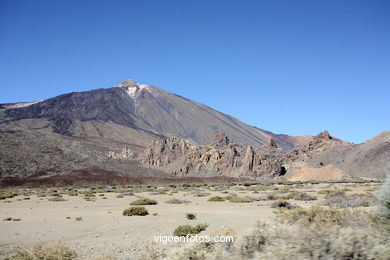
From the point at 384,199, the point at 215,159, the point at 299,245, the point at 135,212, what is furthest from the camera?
the point at 215,159

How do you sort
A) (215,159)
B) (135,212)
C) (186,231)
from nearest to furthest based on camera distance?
(186,231)
(135,212)
(215,159)

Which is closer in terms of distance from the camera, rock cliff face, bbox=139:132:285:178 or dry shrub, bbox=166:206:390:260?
dry shrub, bbox=166:206:390:260

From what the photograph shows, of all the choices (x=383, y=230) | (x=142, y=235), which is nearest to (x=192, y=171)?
(x=142, y=235)

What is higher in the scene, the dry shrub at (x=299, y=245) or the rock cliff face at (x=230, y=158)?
the rock cliff face at (x=230, y=158)

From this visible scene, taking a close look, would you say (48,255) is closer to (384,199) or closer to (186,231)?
(186,231)

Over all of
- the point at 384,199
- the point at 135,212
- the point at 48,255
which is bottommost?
the point at 135,212

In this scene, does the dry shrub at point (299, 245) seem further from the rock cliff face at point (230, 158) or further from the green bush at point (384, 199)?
the rock cliff face at point (230, 158)

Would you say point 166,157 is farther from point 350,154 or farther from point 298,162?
point 350,154

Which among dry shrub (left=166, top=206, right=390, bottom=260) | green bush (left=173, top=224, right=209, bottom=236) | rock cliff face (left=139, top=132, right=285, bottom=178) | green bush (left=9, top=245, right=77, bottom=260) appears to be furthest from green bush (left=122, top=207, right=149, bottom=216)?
rock cliff face (left=139, top=132, right=285, bottom=178)

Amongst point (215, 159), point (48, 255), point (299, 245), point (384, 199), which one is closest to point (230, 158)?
point (215, 159)

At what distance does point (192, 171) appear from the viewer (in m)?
80.7

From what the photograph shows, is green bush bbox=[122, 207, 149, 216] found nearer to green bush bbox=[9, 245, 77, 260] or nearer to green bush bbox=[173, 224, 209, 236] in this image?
green bush bbox=[173, 224, 209, 236]

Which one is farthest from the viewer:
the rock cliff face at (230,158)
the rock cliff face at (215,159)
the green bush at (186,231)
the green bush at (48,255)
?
the rock cliff face at (215,159)

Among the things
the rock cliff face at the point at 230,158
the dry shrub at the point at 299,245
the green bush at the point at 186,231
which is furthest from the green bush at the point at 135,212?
the rock cliff face at the point at 230,158
